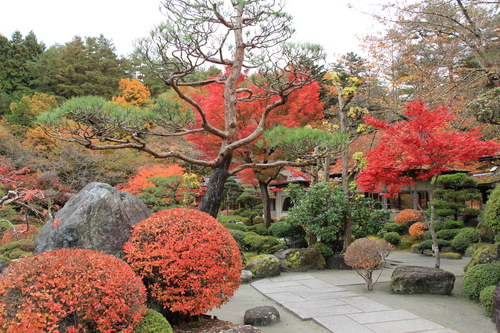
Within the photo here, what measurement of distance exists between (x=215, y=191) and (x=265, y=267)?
8.58 feet

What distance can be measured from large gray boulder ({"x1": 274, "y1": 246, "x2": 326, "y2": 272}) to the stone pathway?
1.04 m

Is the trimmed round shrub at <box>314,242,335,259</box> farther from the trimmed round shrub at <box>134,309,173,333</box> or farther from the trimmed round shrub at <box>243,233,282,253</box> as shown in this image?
the trimmed round shrub at <box>134,309,173,333</box>

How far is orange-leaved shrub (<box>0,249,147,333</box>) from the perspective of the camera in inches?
101

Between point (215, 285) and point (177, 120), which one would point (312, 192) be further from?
point (215, 285)

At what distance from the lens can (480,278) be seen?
18.2 ft

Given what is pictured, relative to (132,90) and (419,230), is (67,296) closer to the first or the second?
(419,230)

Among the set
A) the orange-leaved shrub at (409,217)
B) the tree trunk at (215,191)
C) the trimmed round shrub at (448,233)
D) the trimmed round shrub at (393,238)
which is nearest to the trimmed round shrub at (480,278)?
the tree trunk at (215,191)

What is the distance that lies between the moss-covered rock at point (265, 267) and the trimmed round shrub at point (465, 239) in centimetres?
689

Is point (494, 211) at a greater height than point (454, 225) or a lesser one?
greater

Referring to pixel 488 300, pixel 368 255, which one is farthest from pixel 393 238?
pixel 488 300

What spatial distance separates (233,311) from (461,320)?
327 centimetres

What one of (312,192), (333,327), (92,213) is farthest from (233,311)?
(312,192)

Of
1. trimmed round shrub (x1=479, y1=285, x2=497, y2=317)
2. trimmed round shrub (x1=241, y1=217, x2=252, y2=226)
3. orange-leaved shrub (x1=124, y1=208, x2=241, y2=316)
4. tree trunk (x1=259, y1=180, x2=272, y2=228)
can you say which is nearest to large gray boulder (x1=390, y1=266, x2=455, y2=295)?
trimmed round shrub (x1=479, y1=285, x2=497, y2=317)

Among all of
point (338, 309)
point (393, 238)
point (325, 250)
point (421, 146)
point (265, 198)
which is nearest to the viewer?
point (338, 309)
